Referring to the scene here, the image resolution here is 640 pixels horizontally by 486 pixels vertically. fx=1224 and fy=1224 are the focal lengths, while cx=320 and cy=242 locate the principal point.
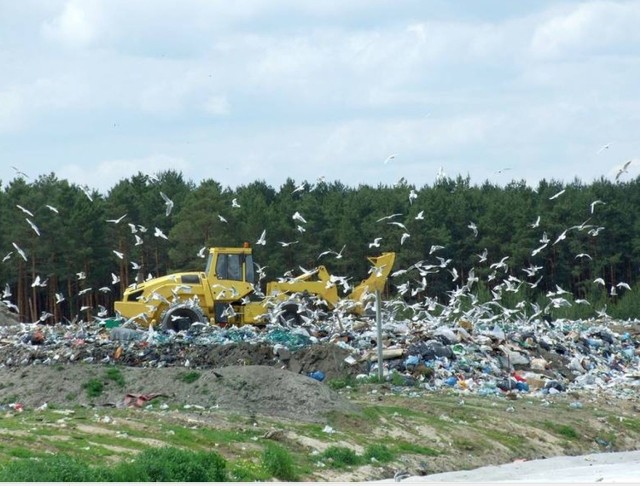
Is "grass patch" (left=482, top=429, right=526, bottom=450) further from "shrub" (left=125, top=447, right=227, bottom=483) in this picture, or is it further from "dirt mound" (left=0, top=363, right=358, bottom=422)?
"shrub" (left=125, top=447, right=227, bottom=483)

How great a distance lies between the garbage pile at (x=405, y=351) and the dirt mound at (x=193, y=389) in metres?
4.54

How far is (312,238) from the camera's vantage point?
64875 millimetres

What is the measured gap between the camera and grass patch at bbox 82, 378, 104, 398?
2230 centimetres

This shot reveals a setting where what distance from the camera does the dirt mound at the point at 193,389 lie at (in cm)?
2072

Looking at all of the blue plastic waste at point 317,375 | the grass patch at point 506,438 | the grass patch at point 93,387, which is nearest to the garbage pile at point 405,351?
the blue plastic waste at point 317,375

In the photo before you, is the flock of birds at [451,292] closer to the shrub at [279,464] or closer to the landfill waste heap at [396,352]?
the landfill waste heap at [396,352]

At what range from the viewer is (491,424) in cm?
2178

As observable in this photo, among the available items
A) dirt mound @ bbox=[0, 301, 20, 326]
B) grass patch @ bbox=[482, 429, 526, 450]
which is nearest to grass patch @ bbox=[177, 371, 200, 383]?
grass patch @ bbox=[482, 429, 526, 450]

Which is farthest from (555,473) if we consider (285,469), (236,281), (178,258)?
(178,258)

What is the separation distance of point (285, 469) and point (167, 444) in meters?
1.75

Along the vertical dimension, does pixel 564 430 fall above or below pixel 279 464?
below

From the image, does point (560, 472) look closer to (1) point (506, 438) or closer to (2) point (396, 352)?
(1) point (506, 438)

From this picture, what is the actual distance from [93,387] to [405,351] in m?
7.82

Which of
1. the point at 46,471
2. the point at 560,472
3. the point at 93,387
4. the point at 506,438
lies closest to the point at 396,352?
the point at 506,438
